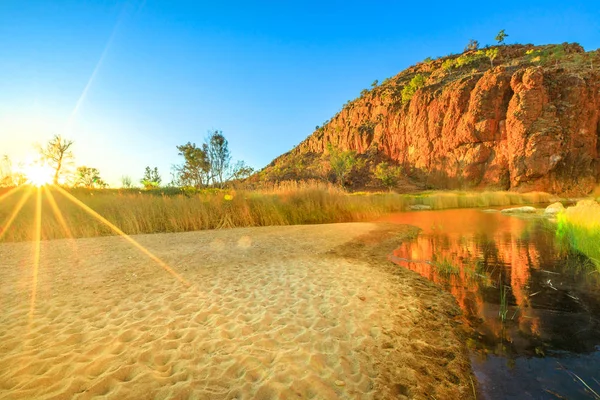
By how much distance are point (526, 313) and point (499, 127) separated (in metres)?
55.4

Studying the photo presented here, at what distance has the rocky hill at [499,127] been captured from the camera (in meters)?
43.3

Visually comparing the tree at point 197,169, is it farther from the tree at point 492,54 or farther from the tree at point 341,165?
the tree at point 492,54

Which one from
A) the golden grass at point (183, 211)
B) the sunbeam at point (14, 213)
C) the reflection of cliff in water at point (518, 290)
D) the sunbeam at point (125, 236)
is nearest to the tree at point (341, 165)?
the golden grass at point (183, 211)

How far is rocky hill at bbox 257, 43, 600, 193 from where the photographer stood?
43.3 m

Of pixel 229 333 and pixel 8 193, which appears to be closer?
pixel 229 333

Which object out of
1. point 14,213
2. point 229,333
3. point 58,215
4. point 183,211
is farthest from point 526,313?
point 14,213

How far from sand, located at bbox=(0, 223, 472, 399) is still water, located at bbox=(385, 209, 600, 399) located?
1.07 feet

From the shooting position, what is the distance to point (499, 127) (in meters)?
48.0

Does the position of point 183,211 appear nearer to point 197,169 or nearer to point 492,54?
point 197,169

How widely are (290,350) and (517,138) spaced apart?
5530 centimetres

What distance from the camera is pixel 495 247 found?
8453 mm

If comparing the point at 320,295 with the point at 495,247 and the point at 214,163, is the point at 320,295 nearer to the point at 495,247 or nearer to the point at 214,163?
the point at 495,247

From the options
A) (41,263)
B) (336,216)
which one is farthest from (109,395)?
(336,216)

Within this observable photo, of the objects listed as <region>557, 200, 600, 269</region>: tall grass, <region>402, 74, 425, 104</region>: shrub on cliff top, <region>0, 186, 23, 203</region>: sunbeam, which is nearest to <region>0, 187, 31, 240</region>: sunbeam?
<region>0, 186, 23, 203</region>: sunbeam
